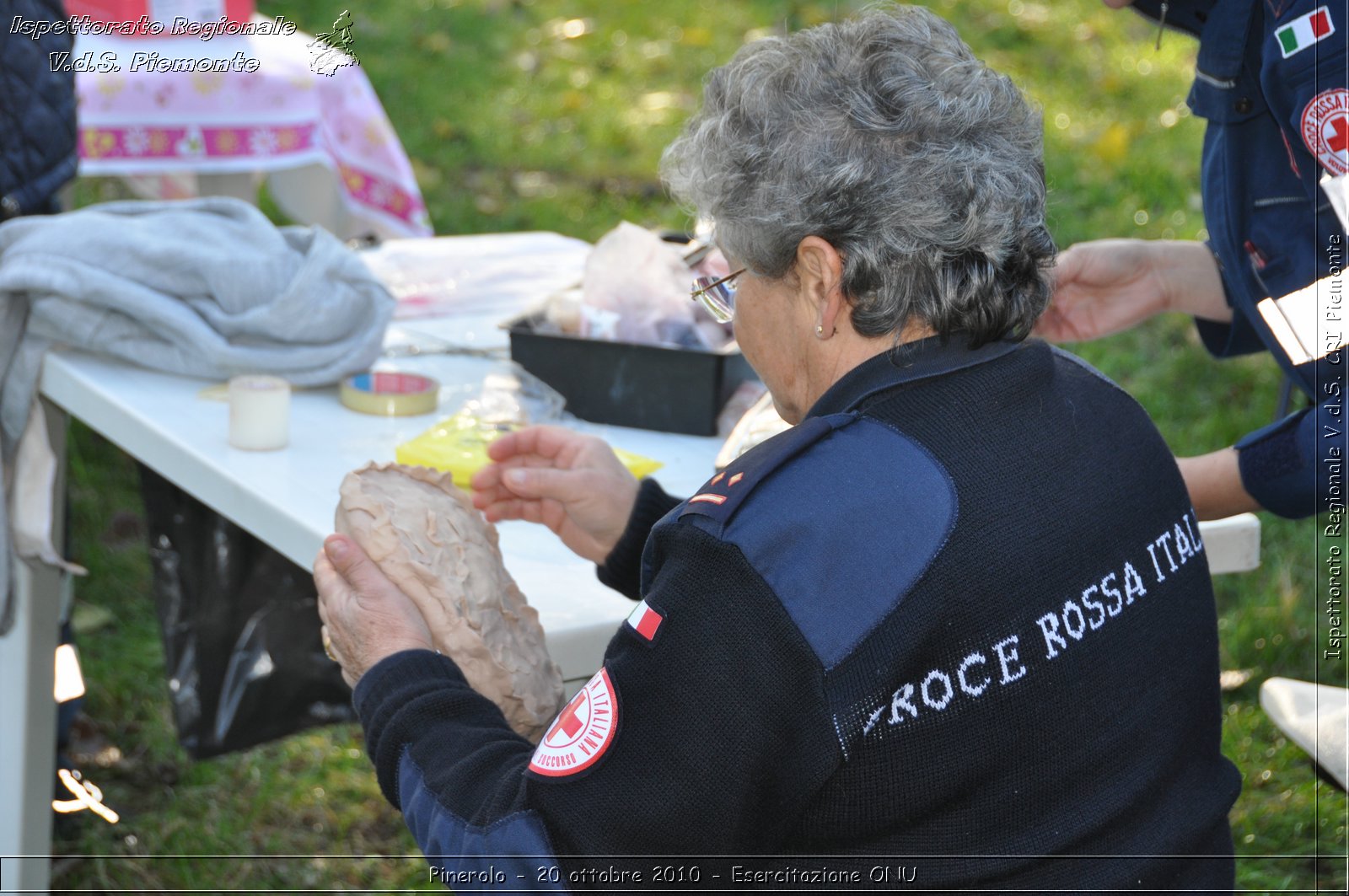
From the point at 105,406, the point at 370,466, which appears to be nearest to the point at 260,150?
the point at 105,406

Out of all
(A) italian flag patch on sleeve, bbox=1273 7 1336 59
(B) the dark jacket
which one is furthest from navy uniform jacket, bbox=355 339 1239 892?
(B) the dark jacket

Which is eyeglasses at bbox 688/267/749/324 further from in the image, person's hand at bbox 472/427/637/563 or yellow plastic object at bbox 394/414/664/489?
yellow plastic object at bbox 394/414/664/489

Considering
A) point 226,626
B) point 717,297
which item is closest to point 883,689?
point 717,297

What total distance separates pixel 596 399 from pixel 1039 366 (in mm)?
1043

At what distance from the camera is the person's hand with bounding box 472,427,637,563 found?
71.8 inches

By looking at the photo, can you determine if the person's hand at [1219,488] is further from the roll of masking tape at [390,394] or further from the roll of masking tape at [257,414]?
the roll of masking tape at [257,414]

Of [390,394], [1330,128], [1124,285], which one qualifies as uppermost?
[1330,128]

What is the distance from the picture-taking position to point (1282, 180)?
2.09 meters

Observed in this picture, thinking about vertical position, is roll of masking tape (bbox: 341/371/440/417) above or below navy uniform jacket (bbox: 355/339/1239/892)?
below

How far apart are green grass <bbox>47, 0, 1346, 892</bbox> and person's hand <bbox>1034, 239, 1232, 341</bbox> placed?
3.05 ft

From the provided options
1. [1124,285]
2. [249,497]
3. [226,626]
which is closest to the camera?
[249,497]

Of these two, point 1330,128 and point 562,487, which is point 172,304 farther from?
point 1330,128

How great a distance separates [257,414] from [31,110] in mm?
836

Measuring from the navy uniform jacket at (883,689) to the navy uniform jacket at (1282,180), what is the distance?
68 cm
